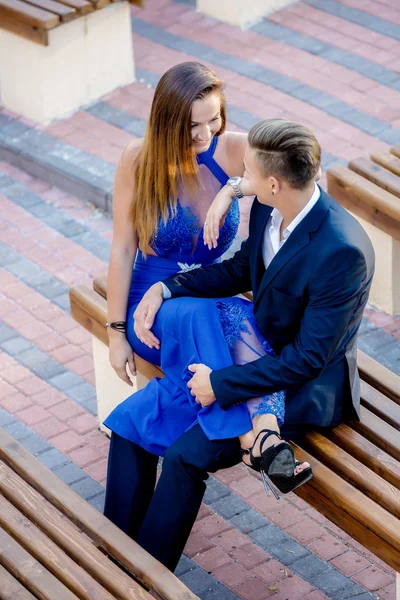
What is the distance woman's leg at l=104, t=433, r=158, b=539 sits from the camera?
381cm

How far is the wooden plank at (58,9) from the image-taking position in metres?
6.67

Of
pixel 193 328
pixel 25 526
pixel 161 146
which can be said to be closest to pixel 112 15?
pixel 161 146

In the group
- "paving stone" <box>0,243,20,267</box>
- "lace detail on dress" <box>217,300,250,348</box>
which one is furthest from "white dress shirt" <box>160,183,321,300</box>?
"paving stone" <box>0,243,20,267</box>

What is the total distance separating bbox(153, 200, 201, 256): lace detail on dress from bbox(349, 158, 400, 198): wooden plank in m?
1.40

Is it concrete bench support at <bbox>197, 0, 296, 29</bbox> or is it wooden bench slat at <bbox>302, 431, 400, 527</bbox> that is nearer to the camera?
wooden bench slat at <bbox>302, 431, 400, 527</bbox>

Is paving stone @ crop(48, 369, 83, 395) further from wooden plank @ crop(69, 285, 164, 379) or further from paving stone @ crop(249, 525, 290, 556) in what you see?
paving stone @ crop(249, 525, 290, 556)

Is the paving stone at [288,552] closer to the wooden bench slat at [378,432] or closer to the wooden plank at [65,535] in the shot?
the wooden bench slat at [378,432]

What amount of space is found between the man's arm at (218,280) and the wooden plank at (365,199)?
124cm

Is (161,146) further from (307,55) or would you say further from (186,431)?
(307,55)

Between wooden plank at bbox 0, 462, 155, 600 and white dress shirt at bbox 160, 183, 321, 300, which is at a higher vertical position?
white dress shirt at bbox 160, 183, 321, 300

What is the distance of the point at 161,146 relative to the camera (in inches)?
154

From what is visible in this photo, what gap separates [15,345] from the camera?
533 cm

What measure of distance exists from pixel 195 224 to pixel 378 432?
104 centimetres

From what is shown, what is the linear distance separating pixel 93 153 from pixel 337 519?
3.70 m
